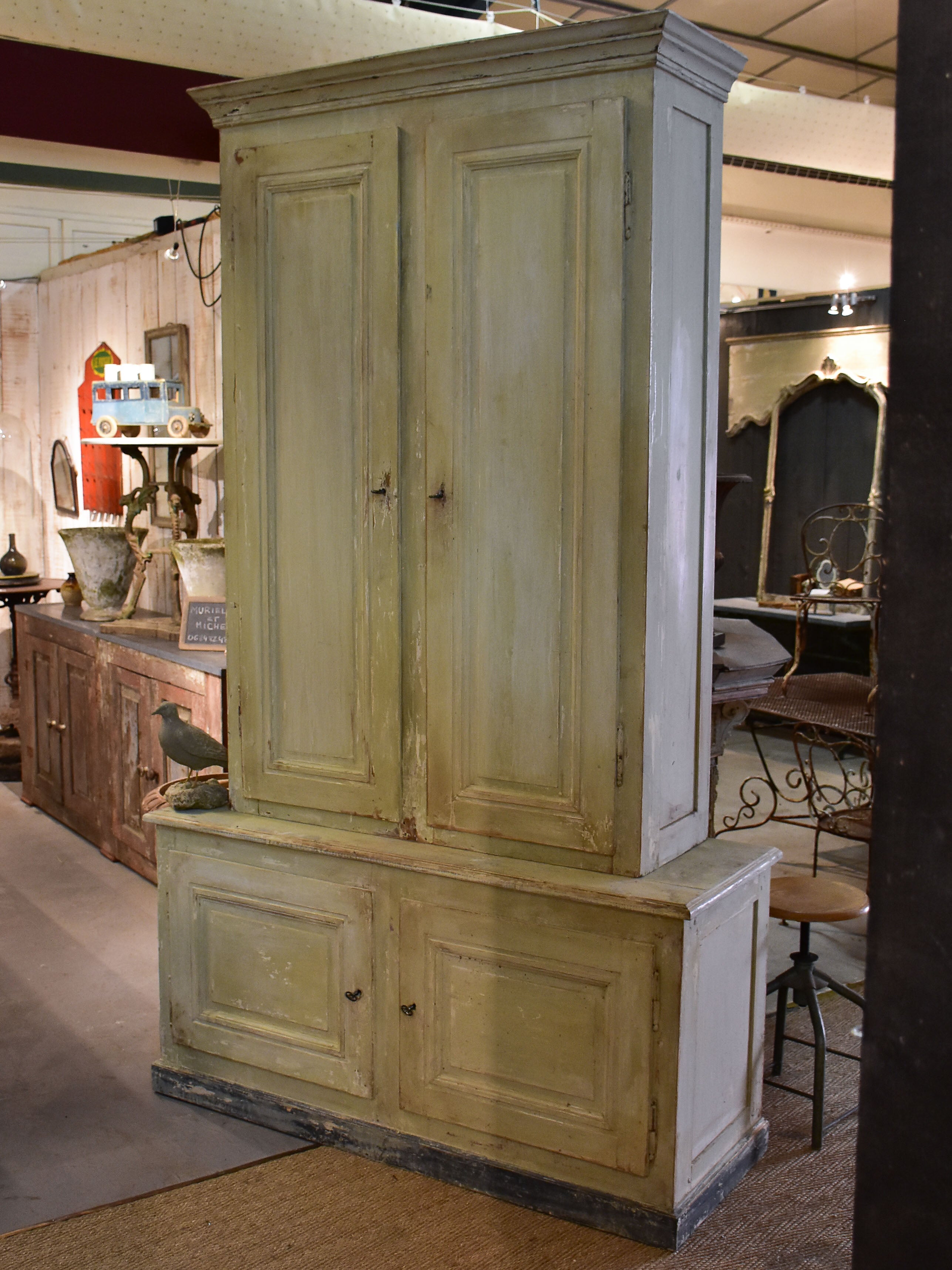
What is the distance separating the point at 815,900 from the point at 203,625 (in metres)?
2.60

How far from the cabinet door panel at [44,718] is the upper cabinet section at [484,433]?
2.85 metres

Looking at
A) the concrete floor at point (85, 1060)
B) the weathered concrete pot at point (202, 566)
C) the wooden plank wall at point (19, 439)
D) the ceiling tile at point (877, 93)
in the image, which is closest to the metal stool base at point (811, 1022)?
the concrete floor at point (85, 1060)

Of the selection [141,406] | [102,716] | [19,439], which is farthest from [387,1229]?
[19,439]

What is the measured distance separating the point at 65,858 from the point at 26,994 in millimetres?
1389

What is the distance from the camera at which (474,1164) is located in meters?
2.70

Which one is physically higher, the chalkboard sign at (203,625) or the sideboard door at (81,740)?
the chalkboard sign at (203,625)

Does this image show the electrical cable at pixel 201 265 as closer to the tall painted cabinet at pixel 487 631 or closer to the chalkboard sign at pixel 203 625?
the chalkboard sign at pixel 203 625

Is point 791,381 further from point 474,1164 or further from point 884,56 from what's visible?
point 474,1164

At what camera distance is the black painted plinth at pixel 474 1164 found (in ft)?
8.27

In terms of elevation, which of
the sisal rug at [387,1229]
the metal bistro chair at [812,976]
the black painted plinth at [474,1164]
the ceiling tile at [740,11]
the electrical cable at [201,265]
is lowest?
the sisal rug at [387,1229]

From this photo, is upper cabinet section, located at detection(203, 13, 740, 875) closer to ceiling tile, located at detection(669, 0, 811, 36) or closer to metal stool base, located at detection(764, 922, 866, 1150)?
metal stool base, located at detection(764, 922, 866, 1150)

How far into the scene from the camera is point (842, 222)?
8227mm

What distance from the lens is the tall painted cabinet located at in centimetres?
248

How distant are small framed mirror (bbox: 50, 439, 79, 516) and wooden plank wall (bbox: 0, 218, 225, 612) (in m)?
0.06
